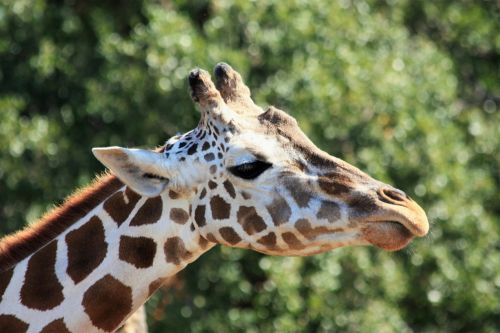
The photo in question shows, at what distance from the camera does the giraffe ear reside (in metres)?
5.55

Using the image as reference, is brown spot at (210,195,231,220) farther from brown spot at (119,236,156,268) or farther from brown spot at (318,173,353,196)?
brown spot at (318,173,353,196)

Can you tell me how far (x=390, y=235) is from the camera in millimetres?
5328

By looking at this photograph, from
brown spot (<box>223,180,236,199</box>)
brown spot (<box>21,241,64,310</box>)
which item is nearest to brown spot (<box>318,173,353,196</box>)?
brown spot (<box>223,180,236,199</box>)

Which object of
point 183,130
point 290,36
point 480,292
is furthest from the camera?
point 480,292

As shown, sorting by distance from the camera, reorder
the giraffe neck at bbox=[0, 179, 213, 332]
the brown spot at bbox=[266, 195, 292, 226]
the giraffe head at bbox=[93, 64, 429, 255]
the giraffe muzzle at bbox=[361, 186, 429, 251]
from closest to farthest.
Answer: the giraffe muzzle at bbox=[361, 186, 429, 251], the giraffe head at bbox=[93, 64, 429, 255], the brown spot at bbox=[266, 195, 292, 226], the giraffe neck at bbox=[0, 179, 213, 332]

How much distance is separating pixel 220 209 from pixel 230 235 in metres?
0.14

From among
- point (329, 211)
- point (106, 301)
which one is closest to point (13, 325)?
point (106, 301)

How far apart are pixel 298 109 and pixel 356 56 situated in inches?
55.5

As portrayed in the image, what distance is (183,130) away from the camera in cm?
1155

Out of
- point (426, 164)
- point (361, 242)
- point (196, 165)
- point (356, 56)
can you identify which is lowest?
point (426, 164)

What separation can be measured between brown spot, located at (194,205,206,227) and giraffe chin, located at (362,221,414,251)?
82cm

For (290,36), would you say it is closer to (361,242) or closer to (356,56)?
(356,56)

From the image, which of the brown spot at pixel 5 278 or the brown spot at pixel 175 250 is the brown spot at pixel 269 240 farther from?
the brown spot at pixel 5 278

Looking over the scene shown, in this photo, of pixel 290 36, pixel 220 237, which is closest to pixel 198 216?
pixel 220 237
